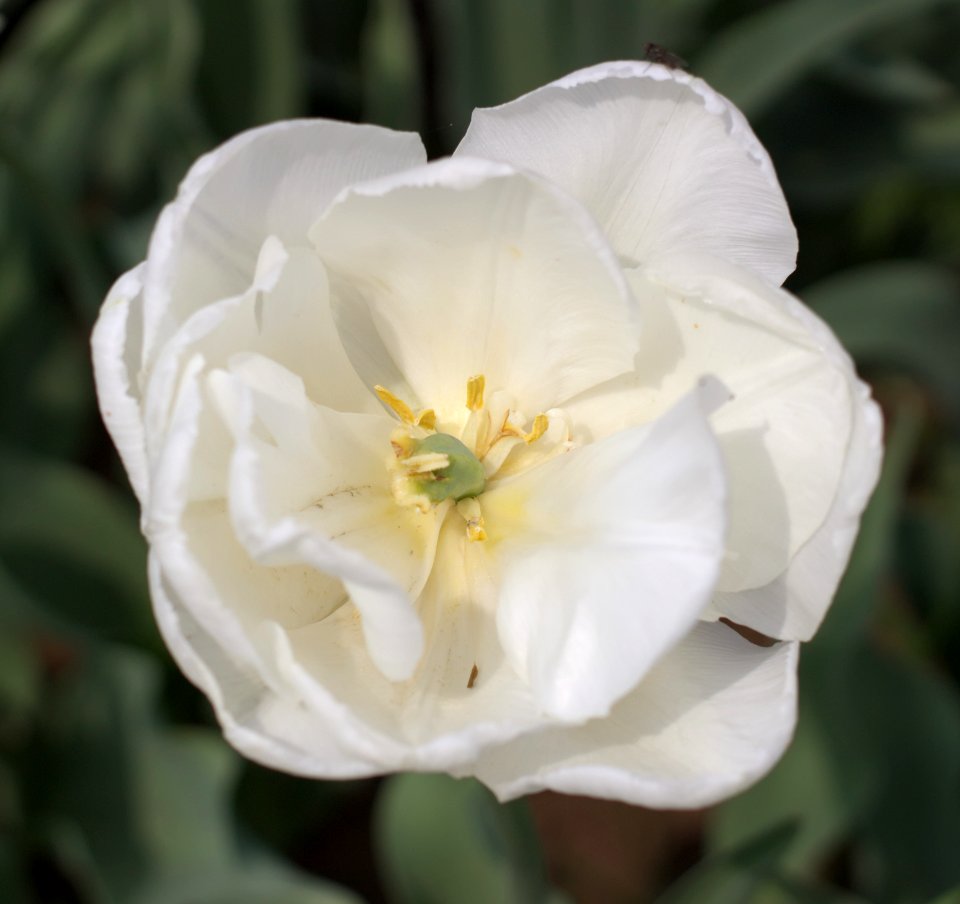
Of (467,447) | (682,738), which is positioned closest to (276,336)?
(467,447)

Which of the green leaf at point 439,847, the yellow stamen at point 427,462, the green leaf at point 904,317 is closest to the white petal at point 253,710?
the yellow stamen at point 427,462

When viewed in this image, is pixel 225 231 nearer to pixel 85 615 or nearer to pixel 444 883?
pixel 85 615

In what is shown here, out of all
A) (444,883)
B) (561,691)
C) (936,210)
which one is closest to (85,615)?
(444,883)

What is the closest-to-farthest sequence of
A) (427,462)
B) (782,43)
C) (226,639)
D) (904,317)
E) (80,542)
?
(226,639)
(427,462)
(80,542)
(782,43)
(904,317)

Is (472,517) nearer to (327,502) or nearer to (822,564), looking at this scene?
(327,502)

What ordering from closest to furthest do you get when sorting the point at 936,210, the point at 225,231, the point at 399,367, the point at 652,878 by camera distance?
1. the point at 225,231
2. the point at 399,367
3. the point at 652,878
4. the point at 936,210

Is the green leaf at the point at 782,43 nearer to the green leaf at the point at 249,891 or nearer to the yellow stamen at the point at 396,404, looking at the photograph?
the yellow stamen at the point at 396,404
